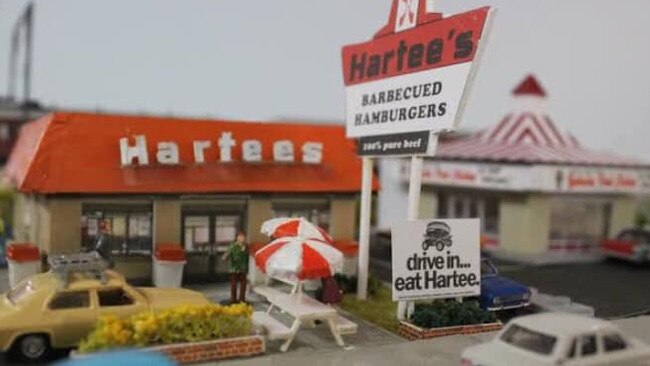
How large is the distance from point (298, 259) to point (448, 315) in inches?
140

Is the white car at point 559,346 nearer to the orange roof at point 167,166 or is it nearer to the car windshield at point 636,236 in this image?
the orange roof at point 167,166

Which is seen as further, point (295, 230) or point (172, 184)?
point (172, 184)

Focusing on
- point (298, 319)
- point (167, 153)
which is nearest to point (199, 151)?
point (167, 153)

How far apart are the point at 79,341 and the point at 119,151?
744 centimetres

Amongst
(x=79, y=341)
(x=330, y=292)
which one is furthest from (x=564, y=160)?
(x=79, y=341)

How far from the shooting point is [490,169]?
26.1 meters

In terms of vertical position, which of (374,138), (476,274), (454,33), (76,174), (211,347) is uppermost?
(454,33)

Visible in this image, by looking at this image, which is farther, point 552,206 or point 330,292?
point 552,206

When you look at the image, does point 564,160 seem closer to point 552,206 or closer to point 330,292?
point 552,206

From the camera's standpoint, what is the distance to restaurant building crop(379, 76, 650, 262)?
25.3 meters

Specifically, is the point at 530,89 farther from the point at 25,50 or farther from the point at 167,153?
the point at 25,50

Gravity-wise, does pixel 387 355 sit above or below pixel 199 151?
below

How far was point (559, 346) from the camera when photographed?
9.72 meters

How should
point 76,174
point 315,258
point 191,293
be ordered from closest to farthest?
point 315,258, point 191,293, point 76,174
